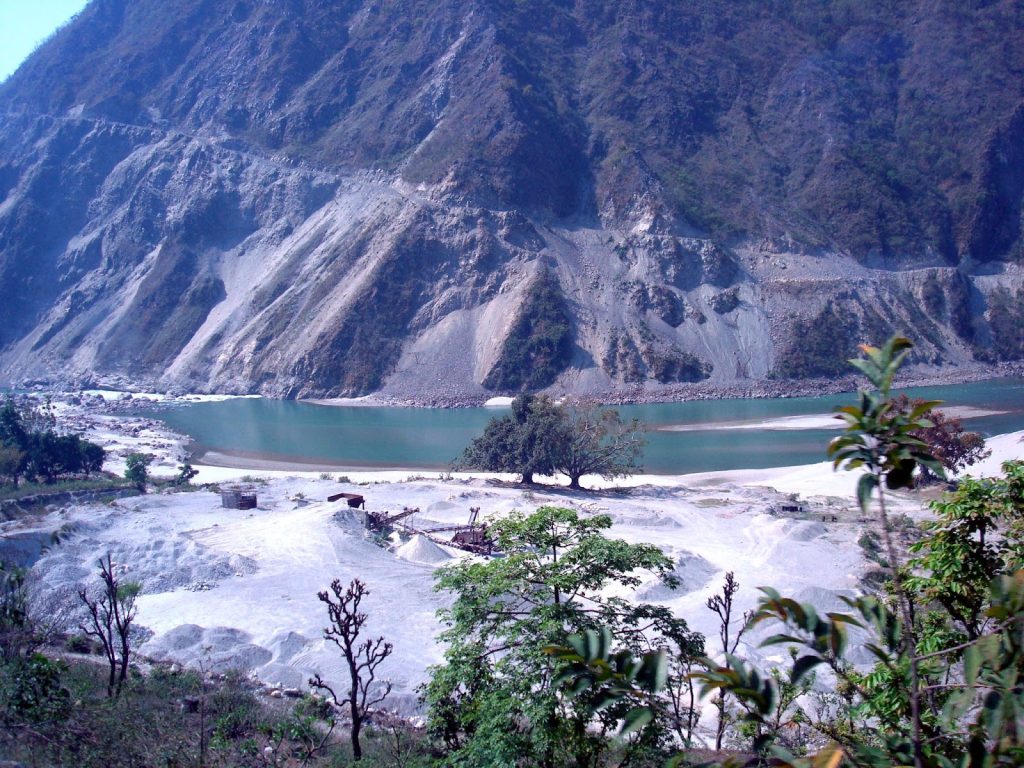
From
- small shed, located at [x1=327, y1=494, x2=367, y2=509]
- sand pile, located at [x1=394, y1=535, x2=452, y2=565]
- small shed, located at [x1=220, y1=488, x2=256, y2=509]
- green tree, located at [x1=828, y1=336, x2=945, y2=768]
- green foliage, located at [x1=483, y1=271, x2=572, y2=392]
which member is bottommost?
sand pile, located at [x1=394, y1=535, x2=452, y2=565]

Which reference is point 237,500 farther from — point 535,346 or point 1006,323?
point 1006,323

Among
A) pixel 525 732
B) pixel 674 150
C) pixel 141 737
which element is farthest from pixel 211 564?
pixel 674 150

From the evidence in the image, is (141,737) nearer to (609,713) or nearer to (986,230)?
(609,713)

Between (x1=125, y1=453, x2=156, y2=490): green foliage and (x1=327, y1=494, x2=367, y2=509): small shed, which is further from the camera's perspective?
(x1=125, y1=453, x2=156, y2=490): green foliage

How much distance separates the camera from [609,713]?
6160mm

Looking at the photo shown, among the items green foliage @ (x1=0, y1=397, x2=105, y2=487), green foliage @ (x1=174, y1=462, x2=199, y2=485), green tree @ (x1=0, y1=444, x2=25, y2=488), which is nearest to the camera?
green tree @ (x1=0, y1=444, x2=25, y2=488)

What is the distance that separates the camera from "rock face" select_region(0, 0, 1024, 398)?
77.4m

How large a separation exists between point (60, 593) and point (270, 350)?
207 ft

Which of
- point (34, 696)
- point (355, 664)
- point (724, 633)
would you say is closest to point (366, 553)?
point (355, 664)

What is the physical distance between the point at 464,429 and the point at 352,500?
27.0 meters

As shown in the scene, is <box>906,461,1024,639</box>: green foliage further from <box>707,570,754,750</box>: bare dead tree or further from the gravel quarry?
the gravel quarry

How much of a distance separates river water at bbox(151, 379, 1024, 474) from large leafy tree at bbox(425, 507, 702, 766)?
34.8 m

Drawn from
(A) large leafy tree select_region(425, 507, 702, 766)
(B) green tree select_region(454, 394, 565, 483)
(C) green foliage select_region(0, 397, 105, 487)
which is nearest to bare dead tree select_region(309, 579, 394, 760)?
(A) large leafy tree select_region(425, 507, 702, 766)

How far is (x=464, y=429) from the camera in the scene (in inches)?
2259
